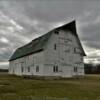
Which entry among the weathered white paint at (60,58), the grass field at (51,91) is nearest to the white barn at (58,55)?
the weathered white paint at (60,58)

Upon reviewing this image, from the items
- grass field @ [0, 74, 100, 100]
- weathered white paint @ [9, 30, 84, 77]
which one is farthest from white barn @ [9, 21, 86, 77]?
grass field @ [0, 74, 100, 100]

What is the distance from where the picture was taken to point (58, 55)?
3234cm

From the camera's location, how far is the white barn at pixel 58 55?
31.2 metres

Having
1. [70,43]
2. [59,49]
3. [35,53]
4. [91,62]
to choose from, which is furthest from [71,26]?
[91,62]

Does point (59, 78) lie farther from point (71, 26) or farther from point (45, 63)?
point (71, 26)

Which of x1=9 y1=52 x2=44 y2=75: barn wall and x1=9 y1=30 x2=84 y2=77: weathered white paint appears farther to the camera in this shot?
x1=9 y1=52 x2=44 y2=75: barn wall

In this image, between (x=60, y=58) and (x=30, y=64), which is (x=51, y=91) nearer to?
(x=60, y=58)

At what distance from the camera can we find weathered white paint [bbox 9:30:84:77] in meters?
31.1

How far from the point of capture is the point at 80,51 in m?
35.4

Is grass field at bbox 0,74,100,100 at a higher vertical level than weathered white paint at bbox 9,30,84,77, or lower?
lower

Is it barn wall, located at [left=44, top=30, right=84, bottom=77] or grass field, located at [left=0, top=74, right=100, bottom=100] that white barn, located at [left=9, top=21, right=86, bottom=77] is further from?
grass field, located at [left=0, top=74, right=100, bottom=100]

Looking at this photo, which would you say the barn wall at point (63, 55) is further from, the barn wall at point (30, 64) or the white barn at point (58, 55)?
the barn wall at point (30, 64)

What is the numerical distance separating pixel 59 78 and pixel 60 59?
354cm

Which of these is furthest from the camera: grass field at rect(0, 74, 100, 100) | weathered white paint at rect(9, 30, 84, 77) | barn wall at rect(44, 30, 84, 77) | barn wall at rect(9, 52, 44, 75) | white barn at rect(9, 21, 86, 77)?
barn wall at rect(9, 52, 44, 75)
